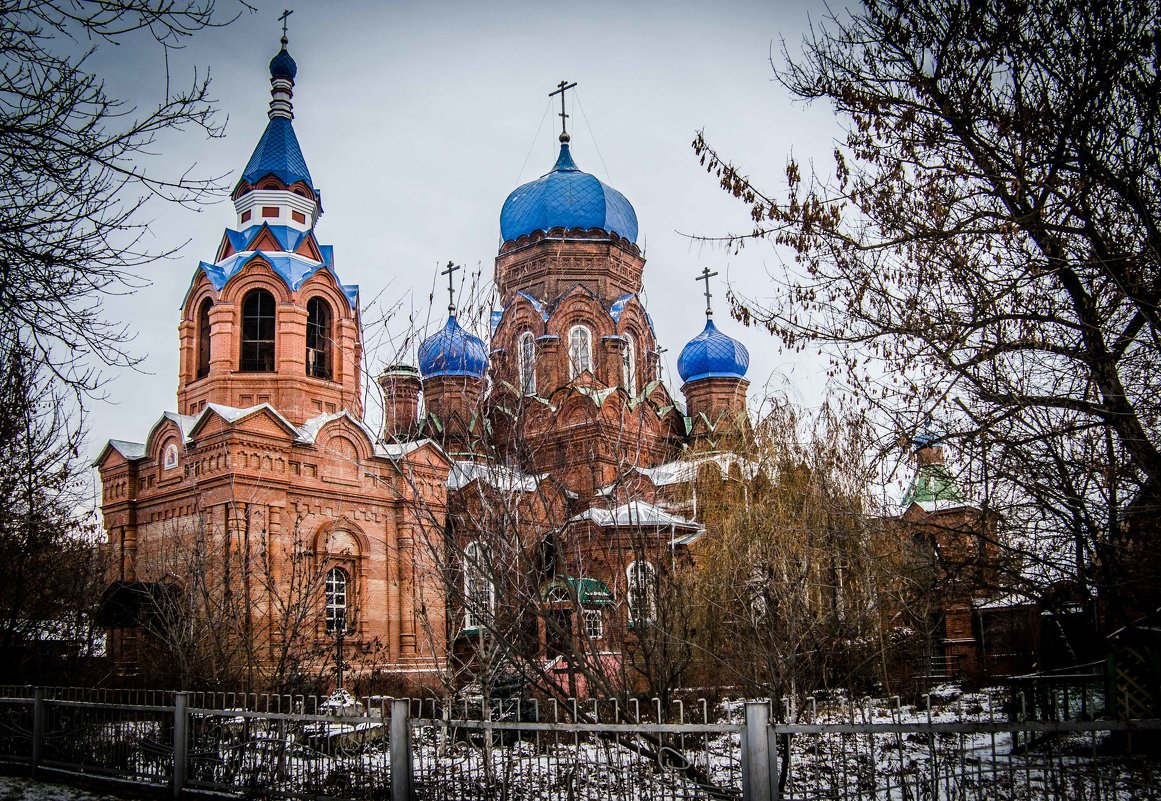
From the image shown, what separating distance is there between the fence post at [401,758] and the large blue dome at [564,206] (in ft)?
70.4

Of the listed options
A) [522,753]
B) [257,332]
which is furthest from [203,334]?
[522,753]

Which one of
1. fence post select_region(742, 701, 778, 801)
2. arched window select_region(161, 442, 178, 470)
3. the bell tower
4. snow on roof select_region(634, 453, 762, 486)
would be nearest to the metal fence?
fence post select_region(742, 701, 778, 801)

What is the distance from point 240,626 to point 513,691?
12.5 ft

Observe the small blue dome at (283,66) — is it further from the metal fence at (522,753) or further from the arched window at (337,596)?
the metal fence at (522,753)

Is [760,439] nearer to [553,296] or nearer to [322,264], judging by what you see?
[322,264]

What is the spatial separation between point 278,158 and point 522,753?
1513 centimetres

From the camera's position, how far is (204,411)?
53.8 feet

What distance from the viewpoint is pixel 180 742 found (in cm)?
724

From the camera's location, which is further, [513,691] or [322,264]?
[322,264]

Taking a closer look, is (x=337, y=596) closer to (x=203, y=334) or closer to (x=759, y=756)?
(x=203, y=334)

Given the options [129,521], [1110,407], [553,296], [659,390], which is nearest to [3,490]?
[129,521]

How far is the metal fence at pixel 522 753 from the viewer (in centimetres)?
462

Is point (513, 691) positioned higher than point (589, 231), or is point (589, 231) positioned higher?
point (589, 231)

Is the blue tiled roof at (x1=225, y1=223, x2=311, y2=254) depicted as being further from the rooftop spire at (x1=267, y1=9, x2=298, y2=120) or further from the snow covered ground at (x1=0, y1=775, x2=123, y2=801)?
the snow covered ground at (x1=0, y1=775, x2=123, y2=801)
